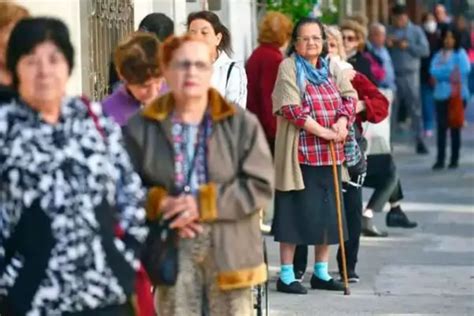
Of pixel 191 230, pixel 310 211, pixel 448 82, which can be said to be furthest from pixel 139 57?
pixel 448 82

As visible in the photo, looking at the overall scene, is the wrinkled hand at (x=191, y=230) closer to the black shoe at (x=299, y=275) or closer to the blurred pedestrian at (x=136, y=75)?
the blurred pedestrian at (x=136, y=75)

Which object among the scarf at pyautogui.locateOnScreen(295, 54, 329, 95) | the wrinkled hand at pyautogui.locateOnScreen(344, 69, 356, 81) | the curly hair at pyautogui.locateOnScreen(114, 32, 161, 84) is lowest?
the wrinkled hand at pyautogui.locateOnScreen(344, 69, 356, 81)

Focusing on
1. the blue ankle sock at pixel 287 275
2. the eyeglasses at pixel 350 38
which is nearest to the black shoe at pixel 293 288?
the blue ankle sock at pixel 287 275

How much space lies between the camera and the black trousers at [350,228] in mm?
11609

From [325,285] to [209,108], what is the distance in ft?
17.2

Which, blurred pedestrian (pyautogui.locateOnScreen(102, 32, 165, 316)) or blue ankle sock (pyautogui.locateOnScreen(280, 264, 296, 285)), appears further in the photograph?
blue ankle sock (pyautogui.locateOnScreen(280, 264, 296, 285))

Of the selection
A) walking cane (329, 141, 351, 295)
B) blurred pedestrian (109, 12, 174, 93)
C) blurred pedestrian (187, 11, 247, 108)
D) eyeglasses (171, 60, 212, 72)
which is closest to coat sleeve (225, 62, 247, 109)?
blurred pedestrian (187, 11, 247, 108)

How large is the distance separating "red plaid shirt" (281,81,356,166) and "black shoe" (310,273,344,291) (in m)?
1.06

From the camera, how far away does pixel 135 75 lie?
7352 mm

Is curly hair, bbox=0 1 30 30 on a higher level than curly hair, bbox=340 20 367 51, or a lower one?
higher

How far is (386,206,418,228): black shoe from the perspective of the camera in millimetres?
15047

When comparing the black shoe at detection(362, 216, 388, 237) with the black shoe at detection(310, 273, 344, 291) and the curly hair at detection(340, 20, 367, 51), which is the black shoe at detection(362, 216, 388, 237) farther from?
the black shoe at detection(310, 273, 344, 291)

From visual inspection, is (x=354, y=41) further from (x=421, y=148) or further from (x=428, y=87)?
(x=428, y=87)

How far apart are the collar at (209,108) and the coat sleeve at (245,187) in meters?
0.08
